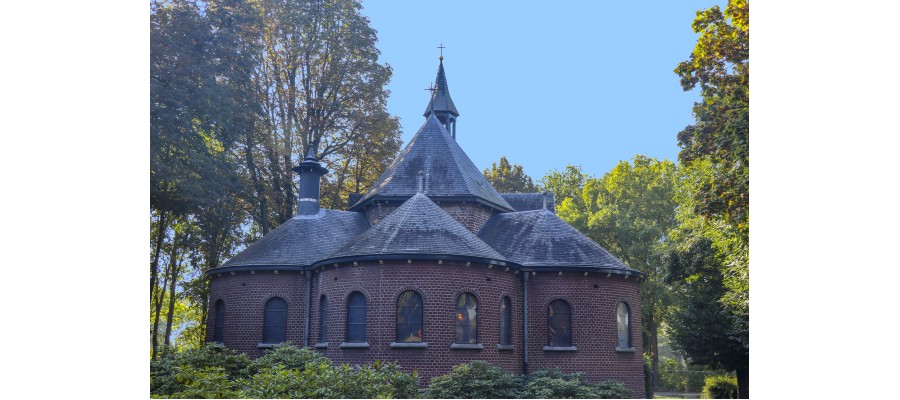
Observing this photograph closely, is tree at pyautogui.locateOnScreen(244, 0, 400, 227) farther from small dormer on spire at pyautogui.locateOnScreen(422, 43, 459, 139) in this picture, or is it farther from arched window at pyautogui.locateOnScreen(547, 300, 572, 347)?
arched window at pyautogui.locateOnScreen(547, 300, 572, 347)

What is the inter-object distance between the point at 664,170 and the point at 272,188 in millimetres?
23210

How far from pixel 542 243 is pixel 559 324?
2.72m

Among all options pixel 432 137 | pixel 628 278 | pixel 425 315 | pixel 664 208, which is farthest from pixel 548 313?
pixel 664 208

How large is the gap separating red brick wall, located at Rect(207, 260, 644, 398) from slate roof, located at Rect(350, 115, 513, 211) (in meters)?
4.50

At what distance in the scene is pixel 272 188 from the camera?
126ft

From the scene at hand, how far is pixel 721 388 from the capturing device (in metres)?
31.7

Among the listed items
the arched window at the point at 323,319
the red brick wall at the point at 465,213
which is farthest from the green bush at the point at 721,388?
the arched window at the point at 323,319

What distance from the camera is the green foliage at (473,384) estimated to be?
1931cm

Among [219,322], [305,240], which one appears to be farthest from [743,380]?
[219,322]

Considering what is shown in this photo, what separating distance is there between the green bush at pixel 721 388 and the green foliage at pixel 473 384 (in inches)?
563

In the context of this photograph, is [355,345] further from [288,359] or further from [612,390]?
[612,390]

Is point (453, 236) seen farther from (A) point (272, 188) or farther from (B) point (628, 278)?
(A) point (272, 188)
